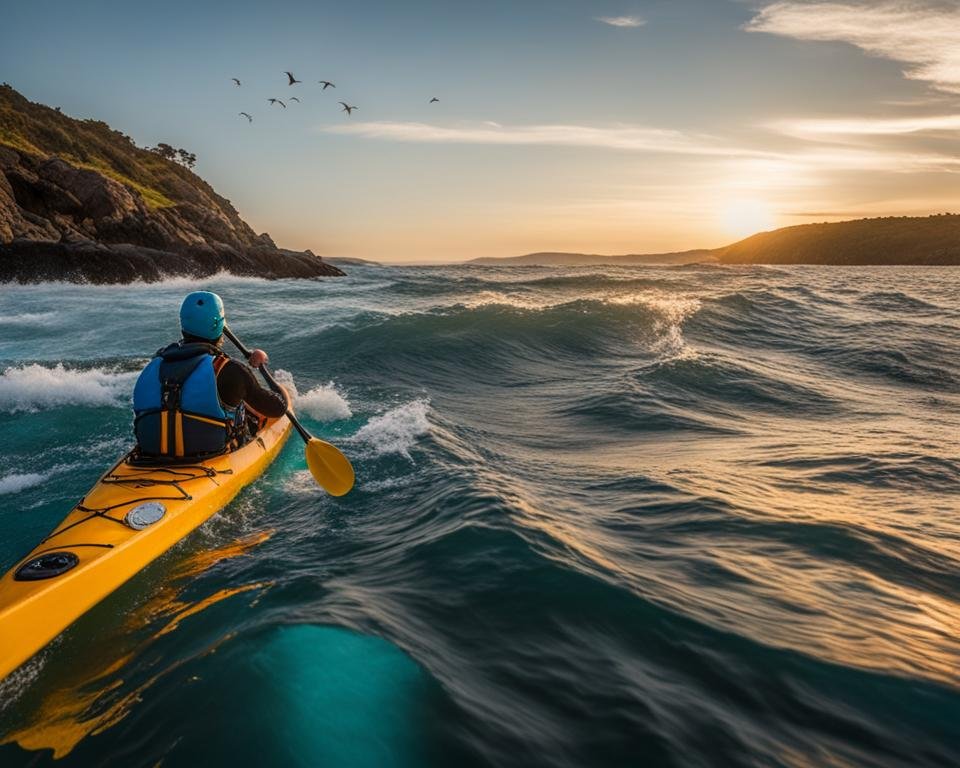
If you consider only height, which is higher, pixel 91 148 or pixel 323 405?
pixel 91 148

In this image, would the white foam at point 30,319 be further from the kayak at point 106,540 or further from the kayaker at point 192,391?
the kayak at point 106,540

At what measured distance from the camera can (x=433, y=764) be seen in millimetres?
2631

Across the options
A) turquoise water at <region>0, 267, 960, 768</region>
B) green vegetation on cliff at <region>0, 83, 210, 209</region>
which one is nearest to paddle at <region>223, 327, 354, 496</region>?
turquoise water at <region>0, 267, 960, 768</region>

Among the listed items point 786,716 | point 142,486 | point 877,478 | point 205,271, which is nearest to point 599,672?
point 786,716

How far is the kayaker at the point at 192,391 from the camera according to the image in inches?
207

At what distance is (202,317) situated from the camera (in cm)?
551

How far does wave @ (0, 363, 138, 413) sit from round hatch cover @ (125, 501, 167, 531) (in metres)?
5.80

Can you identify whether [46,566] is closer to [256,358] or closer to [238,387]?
[238,387]

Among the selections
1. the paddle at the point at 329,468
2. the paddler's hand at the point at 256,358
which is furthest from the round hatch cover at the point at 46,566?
the paddler's hand at the point at 256,358

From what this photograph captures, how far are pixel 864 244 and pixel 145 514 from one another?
421ft

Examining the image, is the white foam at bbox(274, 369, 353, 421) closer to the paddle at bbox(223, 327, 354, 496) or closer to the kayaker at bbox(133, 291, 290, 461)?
the paddle at bbox(223, 327, 354, 496)

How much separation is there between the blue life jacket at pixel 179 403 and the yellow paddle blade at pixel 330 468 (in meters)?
1.05

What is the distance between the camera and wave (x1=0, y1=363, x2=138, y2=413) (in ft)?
31.2

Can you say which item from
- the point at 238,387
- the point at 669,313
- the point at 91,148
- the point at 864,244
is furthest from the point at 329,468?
the point at 864,244
